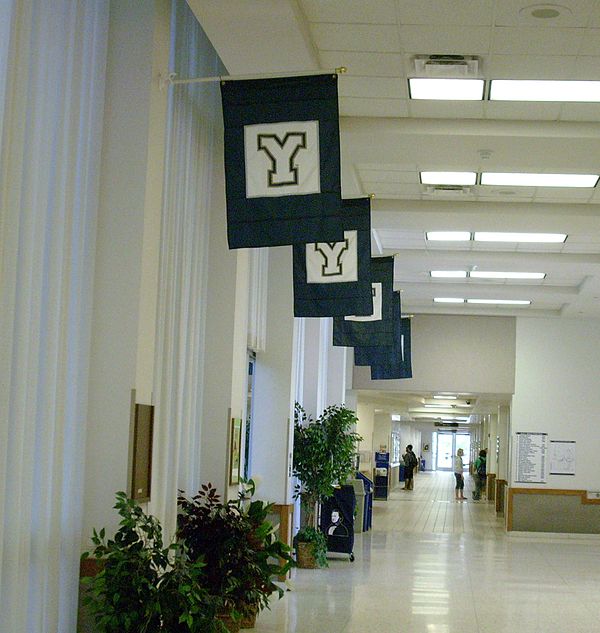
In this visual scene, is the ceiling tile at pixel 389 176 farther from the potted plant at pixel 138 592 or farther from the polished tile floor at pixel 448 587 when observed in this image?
the potted plant at pixel 138 592

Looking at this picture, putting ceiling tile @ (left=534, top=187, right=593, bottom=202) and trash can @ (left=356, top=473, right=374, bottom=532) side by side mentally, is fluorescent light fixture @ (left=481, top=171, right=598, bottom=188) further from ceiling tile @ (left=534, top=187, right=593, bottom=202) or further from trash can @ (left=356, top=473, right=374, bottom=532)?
trash can @ (left=356, top=473, right=374, bottom=532)

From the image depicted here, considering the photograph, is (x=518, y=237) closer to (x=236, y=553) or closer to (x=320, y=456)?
(x=320, y=456)

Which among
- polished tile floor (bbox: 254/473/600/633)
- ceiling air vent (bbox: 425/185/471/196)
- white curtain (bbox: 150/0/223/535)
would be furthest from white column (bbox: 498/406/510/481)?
white curtain (bbox: 150/0/223/535)

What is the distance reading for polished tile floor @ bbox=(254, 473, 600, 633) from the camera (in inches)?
374

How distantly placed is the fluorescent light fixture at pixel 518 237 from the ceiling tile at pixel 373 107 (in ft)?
15.2

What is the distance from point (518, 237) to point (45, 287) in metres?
9.21

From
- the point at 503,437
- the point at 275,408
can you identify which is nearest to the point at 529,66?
the point at 275,408

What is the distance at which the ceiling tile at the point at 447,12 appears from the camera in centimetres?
638

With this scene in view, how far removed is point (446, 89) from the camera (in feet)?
26.1

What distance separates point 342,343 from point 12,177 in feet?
22.3

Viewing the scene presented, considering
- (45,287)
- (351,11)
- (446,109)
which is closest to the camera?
(45,287)

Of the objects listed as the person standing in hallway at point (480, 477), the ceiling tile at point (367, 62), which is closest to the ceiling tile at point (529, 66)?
the ceiling tile at point (367, 62)

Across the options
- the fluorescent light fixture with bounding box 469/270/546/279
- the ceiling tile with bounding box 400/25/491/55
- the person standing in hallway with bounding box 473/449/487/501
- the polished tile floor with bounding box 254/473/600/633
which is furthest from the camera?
the person standing in hallway with bounding box 473/449/487/501

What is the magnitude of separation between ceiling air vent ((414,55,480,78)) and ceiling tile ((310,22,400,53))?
0.84 feet
